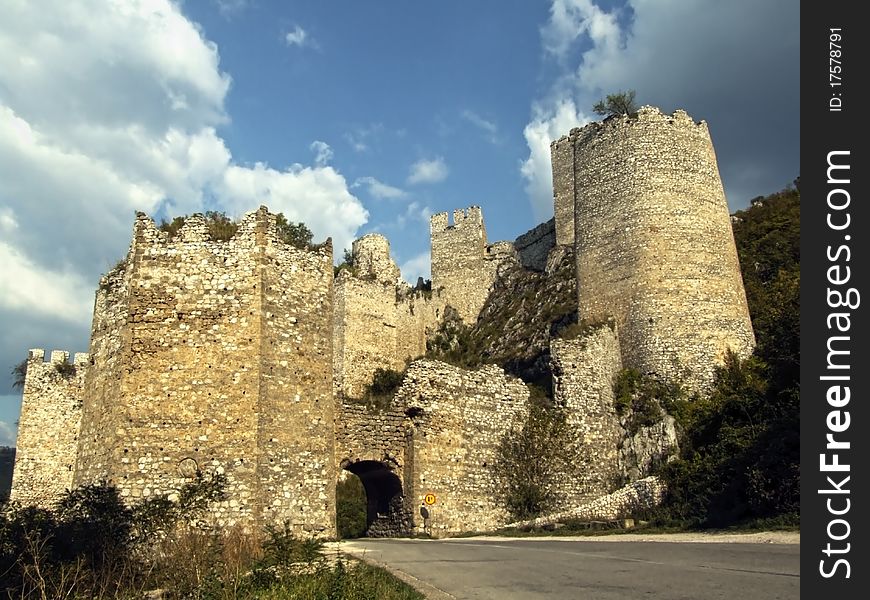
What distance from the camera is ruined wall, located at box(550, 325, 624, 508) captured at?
25.3m

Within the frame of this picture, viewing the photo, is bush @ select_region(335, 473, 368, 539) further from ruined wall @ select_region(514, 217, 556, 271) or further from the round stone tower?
ruined wall @ select_region(514, 217, 556, 271)

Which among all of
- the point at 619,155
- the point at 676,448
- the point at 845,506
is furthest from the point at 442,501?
the point at 619,155

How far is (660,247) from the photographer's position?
29141 mm

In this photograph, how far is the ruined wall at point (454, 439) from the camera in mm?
21766

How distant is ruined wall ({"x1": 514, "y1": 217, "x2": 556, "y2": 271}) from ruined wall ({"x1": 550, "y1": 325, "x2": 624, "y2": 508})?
2188 cm

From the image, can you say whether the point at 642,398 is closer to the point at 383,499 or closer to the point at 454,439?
the point at 454,439

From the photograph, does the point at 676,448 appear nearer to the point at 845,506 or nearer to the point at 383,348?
the point at 845,506

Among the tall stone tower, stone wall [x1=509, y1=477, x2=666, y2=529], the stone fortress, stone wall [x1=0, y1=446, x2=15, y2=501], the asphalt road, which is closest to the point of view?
the asphalt road

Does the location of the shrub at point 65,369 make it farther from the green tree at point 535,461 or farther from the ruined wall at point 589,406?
the ruined wall at point 589,406

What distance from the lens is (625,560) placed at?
11359 millimetres

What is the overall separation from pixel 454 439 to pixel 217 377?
9.05 metres

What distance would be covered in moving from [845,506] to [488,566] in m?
5.54

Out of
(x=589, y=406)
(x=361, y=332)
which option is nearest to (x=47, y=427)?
(x=589, y=406)

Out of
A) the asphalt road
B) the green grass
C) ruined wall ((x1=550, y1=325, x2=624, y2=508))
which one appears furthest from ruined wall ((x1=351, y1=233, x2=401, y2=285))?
the green grass
